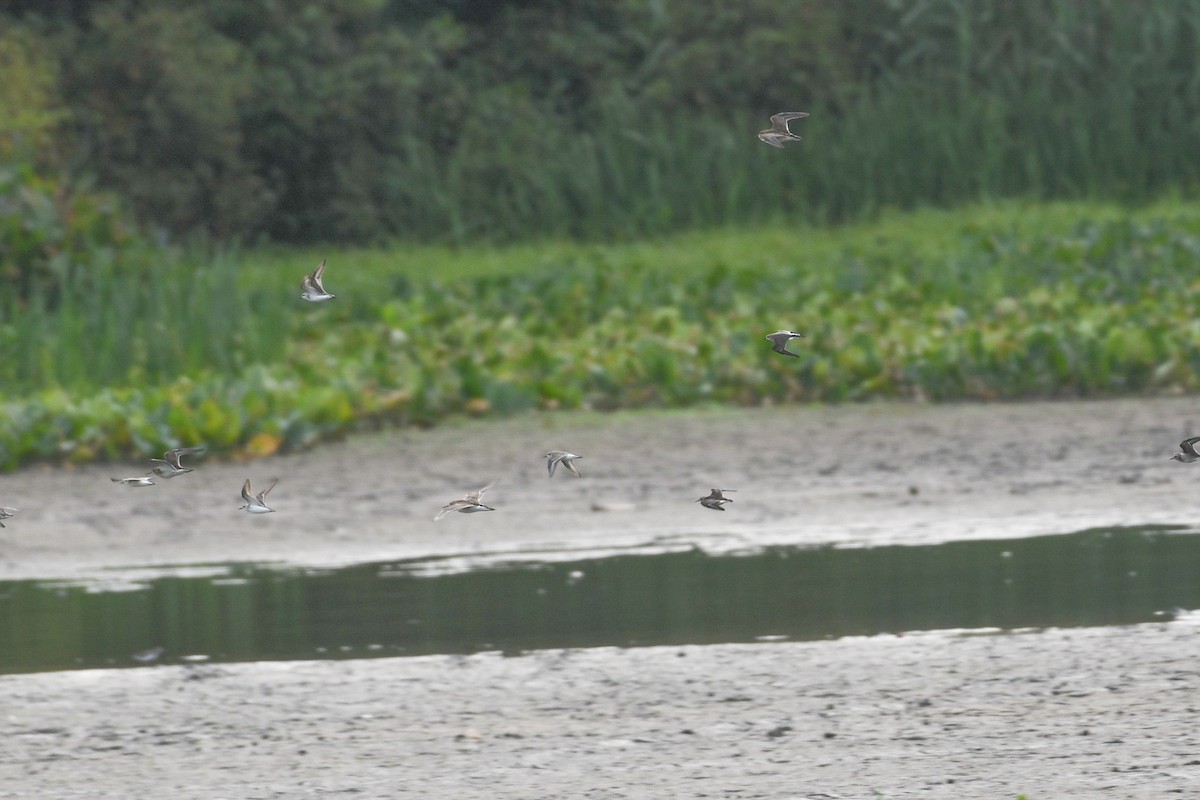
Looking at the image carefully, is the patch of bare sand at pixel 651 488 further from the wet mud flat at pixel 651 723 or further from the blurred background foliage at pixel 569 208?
the wet mud flat at pixel 651 723

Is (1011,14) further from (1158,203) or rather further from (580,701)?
(580,701)

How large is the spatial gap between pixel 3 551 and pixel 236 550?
3.02ft

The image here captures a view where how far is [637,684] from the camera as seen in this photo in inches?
219

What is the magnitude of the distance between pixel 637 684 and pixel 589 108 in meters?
12.9

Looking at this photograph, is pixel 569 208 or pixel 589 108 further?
pixel 589 108

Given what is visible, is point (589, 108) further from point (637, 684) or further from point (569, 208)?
point (637, 684)

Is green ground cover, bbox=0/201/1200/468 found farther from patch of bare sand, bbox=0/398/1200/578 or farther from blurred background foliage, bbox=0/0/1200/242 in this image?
blurred background foliage, bbox=0/0/1200/242

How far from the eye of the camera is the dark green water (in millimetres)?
6320

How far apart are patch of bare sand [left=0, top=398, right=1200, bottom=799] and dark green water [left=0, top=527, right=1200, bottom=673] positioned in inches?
10.8

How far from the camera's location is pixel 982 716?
5.08 meters

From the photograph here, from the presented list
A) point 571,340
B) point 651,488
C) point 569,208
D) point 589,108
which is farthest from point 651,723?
point 589,108

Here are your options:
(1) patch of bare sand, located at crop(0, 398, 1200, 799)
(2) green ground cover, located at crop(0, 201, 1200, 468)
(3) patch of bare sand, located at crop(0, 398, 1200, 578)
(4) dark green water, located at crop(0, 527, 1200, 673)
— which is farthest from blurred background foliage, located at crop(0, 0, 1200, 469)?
(4) dark green water, located at crop(0, 527, 1200, 673)

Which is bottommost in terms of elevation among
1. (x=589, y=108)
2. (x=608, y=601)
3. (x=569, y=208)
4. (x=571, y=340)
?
(x=608, y=601)

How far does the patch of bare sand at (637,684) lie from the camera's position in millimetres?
4699
